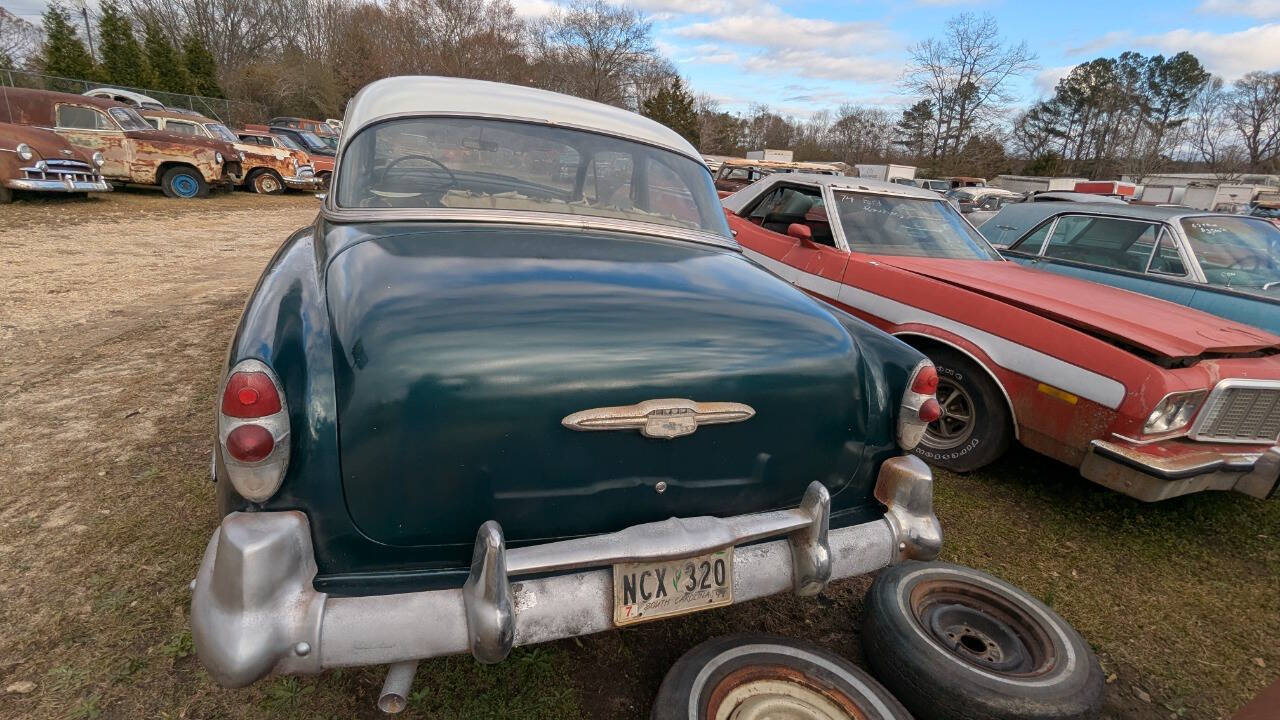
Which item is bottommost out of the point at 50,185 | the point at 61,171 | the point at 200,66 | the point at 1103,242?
the point at 50,185

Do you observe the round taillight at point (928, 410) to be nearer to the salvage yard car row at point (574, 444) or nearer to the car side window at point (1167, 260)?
the salvage yard car row at point (574, 444)

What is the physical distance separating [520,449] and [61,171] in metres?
13.9

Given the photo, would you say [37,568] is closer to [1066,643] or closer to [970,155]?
[1066,643]

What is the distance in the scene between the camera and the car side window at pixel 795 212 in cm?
515

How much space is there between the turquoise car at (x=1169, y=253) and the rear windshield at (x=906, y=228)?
1356 millimetres

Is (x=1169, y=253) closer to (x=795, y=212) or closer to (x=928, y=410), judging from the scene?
(x=795, y=212)

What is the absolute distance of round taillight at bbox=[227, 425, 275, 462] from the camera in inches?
62.3

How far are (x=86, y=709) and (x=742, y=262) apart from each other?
2.85 m

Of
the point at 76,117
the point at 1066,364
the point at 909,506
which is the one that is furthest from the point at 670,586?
the point at 76,117

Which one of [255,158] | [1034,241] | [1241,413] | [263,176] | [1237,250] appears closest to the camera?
[1241,413]

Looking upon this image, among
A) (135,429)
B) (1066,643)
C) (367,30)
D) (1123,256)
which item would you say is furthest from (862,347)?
(367,30)

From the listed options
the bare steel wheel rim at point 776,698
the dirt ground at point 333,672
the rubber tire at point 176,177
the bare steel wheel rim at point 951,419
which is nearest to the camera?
the bare steel wheel rim at point 776,698

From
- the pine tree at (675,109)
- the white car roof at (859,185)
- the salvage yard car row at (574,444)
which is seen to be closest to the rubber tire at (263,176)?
the white car roof at (859,185)

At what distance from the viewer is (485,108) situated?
9.90 ft
